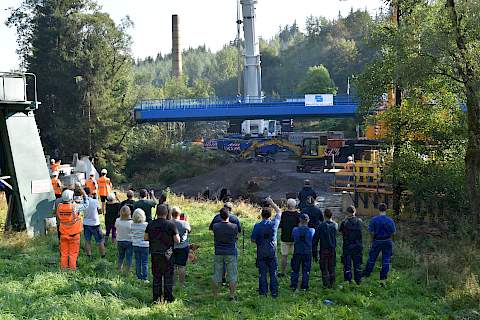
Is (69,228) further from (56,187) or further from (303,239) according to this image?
(56,187)

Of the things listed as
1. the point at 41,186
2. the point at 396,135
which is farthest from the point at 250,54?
the point at 41,186

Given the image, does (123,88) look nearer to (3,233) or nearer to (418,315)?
(3,233)

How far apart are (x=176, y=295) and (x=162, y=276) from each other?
703 mm

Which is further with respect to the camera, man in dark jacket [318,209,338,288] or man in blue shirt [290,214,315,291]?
man in dark jacket [318,209,338,288]

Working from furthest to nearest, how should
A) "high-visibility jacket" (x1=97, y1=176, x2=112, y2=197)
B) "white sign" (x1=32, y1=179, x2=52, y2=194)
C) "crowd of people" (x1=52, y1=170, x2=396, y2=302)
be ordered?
1. "high-visibility jacket" (x1=97, y1=176, x2=112, y2=197)
2. "white sign" (x1=32, y1=179, x2=52, y2=194)
3. "crowd of people" (x1=52, y1=170, x2=396, y2=302)

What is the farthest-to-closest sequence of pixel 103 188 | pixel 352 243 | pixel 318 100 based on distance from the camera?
pixel 318 100 < pixel 103 188 < pixel 352 243

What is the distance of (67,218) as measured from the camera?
9352 millimetres

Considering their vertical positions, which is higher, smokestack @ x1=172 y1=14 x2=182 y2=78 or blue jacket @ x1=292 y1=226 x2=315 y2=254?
smokestack @ x1=172 y1=14 x2=182 y2=78

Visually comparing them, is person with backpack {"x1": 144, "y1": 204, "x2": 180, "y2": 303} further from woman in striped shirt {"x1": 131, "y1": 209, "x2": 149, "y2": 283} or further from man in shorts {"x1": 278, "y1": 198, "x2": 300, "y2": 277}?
man in shorts {"x1": 278, "y1": 198, "x2": 300, "y2": 277}

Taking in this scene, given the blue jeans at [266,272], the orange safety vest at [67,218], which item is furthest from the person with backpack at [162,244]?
the orange safety vest at [67,218]

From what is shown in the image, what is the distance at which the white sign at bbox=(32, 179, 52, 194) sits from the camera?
42.4ft

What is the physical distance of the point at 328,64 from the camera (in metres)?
91.2

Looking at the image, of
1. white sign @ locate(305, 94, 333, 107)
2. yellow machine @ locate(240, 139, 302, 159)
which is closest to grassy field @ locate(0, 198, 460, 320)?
yellow machine @ locate(240, 139, 302, 159)

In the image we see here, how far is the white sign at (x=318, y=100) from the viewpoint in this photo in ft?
151
